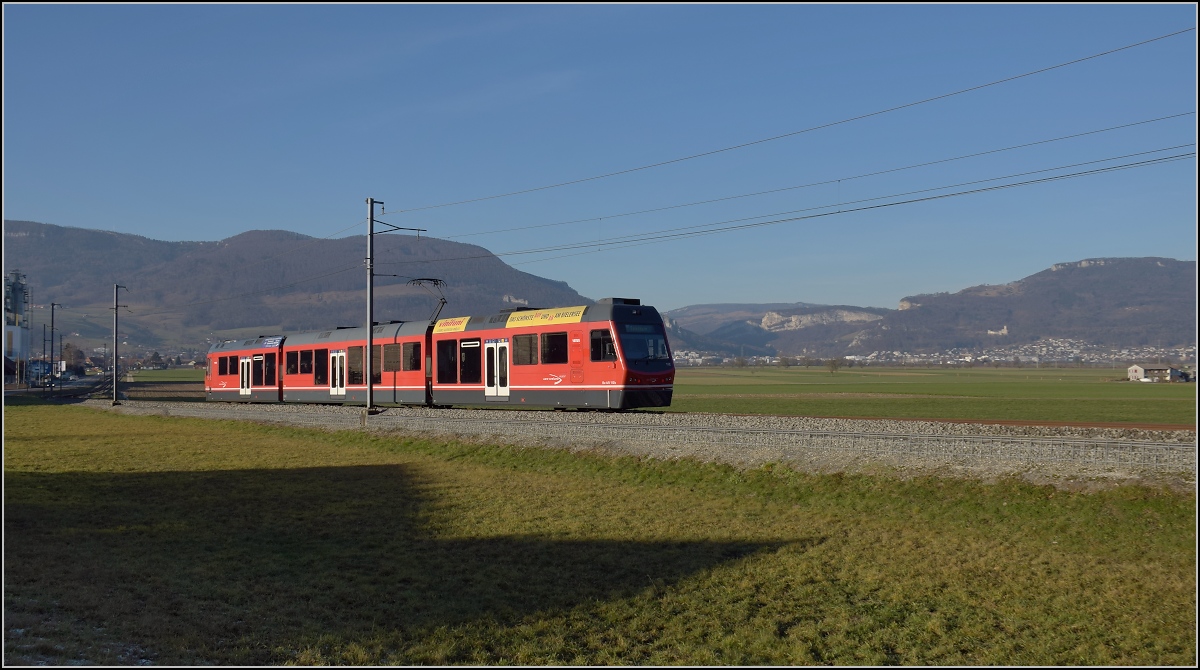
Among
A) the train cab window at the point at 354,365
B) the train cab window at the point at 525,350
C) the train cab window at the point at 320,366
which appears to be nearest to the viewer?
the train cab window at the point at 525,350

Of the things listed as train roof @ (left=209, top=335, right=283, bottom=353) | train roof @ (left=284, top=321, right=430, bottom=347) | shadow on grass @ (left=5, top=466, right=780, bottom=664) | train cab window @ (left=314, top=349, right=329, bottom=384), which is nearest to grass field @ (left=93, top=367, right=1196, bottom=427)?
train roof @ (left=284, top=321, right=430, bottom=347)

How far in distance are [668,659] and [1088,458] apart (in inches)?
442

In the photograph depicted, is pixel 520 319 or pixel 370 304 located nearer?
pixel 520 319

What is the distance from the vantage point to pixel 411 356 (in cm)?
3909

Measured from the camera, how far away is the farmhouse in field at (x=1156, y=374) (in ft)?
437

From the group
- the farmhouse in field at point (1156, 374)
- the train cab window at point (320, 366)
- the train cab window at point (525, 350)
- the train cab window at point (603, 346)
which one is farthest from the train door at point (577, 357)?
the farmhouse in field at point (1156, 374)

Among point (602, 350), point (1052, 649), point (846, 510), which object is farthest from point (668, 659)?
point (602, 350)

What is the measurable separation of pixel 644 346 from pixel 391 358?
14.4 m

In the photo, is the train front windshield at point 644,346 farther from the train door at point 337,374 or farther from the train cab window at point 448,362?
the train door at point 337,374

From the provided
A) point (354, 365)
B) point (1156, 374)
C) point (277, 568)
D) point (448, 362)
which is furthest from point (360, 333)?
point (1156, 374)

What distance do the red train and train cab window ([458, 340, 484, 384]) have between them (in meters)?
0.04

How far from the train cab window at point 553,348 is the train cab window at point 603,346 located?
138 centimetres

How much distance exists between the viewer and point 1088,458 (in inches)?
681

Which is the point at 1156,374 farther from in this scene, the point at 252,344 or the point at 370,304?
the point at 370,304
